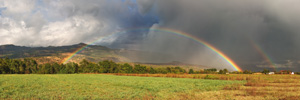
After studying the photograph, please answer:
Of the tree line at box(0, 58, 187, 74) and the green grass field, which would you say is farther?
the tree line at box(0, 58, 187, 74)

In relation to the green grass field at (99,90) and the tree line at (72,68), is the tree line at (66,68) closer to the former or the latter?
the tree line at (72,68)

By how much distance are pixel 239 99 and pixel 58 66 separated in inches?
6105

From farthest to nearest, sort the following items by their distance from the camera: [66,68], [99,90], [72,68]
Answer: [72,68] → [66,68] → [99,90]

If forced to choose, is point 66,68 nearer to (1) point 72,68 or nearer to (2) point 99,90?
(1) point 72,68

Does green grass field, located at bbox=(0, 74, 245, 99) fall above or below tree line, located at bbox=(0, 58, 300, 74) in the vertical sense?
above

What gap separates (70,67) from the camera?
147500 millimetres

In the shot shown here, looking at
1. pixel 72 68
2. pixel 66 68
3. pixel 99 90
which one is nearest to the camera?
pixel 99 90

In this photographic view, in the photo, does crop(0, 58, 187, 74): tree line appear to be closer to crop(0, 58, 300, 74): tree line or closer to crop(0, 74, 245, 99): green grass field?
crop(0, 58, 300, 74): tree line

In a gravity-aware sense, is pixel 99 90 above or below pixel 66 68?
above

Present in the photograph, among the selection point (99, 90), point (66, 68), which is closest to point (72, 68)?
point (66, 68)

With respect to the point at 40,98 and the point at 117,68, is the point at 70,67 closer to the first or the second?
the point at 117,68

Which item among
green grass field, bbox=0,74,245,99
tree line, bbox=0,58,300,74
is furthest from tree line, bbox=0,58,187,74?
green grass field, bbox=0,74,245,99

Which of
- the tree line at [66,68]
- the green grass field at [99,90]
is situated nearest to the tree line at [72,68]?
the tree line at [66,68]

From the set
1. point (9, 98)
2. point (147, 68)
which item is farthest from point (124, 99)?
point (147, 68)
